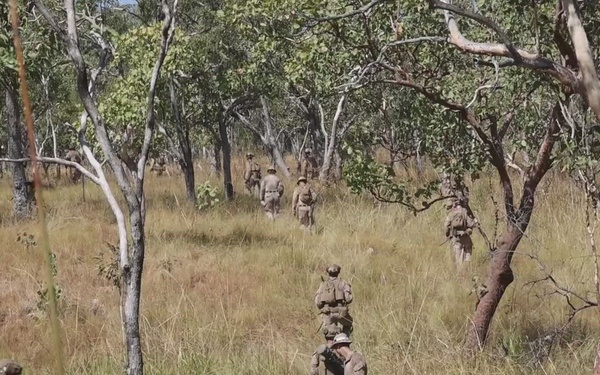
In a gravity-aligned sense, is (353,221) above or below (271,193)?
below

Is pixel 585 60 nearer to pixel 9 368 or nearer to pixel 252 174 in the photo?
pixel 9 368

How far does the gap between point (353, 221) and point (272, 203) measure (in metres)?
2.20

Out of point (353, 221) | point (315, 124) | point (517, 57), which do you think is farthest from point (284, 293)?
point (315, 124)

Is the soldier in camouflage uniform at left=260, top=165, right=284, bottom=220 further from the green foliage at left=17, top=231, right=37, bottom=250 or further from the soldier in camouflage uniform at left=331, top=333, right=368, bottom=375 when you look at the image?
the soldier in camouflage uniform at left=331, top=333, right=368, bottom=375

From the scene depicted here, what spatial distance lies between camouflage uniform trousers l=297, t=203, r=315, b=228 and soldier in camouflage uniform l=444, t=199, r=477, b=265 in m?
3.45

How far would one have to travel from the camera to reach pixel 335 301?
6.57 meters

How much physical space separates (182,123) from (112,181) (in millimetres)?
4093

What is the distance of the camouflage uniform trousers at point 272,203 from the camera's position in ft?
49.4

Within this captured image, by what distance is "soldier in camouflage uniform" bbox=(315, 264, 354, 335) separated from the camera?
21.4ft

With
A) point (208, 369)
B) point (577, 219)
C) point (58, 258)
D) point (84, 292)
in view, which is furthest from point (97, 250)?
point (577, 219)

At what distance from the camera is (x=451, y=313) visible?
801 cm

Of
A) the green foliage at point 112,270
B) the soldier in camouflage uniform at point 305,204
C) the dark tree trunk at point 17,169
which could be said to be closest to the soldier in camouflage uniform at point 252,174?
the soldier in camouflage uniform at point 305,204

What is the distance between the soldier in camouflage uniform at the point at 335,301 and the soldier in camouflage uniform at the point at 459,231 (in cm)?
430

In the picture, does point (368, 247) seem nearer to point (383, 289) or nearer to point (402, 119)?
point (383, 289)
